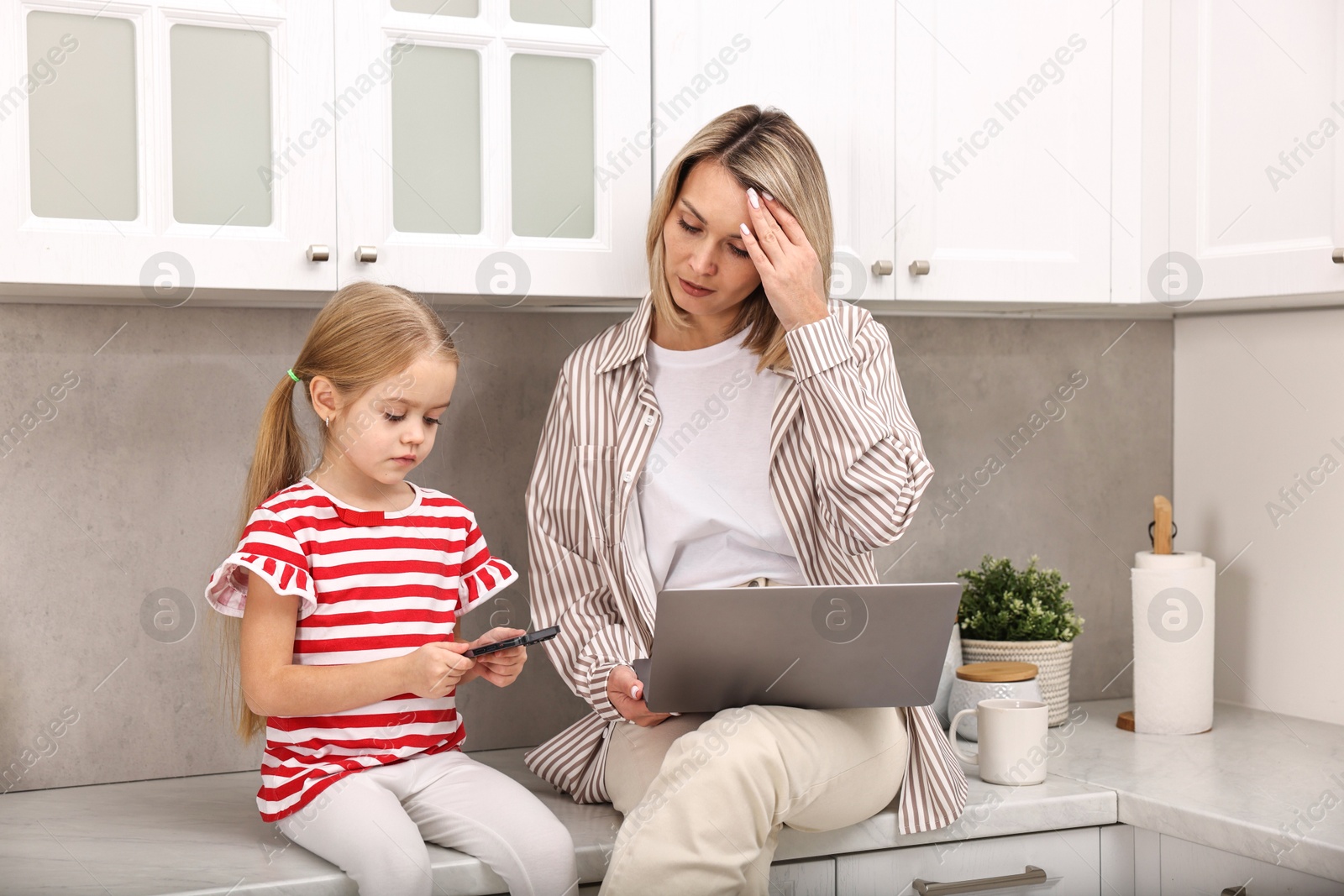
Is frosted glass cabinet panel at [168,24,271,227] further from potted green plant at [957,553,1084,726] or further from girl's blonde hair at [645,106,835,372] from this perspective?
potted green plant at [957,553,1084,726]

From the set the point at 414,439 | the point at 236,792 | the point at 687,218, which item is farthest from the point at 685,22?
the point at 236,792

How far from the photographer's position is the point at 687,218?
4.70 feet

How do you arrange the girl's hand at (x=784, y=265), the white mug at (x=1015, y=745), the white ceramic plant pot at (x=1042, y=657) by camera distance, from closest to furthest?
1. the girl's hand at (x=784, y=265)
2. the white mug at (x=1015, y=745)
3. the white ceramic plant pot at (x=1042, y=657)

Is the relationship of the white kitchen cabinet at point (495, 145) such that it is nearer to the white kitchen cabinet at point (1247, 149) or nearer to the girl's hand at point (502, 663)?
the girl's hand at point (502, 663)

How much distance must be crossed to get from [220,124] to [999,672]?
3.91ft

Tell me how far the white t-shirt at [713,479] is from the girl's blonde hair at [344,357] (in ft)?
1.00

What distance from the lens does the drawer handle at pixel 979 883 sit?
1417 millimetres

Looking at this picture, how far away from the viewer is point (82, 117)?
49.8 inches

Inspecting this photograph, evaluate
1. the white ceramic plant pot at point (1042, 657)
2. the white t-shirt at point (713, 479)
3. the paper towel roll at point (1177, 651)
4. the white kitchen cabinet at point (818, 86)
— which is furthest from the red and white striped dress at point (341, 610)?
the paper towel roll at point (1177, 651)

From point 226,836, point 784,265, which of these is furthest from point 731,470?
point 226,836

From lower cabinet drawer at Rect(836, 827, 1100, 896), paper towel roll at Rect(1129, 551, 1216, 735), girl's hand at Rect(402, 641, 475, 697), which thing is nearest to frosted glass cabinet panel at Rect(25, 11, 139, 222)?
girl's hand at Rect(402, 641, 475, 697)

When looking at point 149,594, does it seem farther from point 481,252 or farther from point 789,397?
point 789,397

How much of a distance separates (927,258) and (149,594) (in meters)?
1.07

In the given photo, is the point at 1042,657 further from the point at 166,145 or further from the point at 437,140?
the point at 166,145
